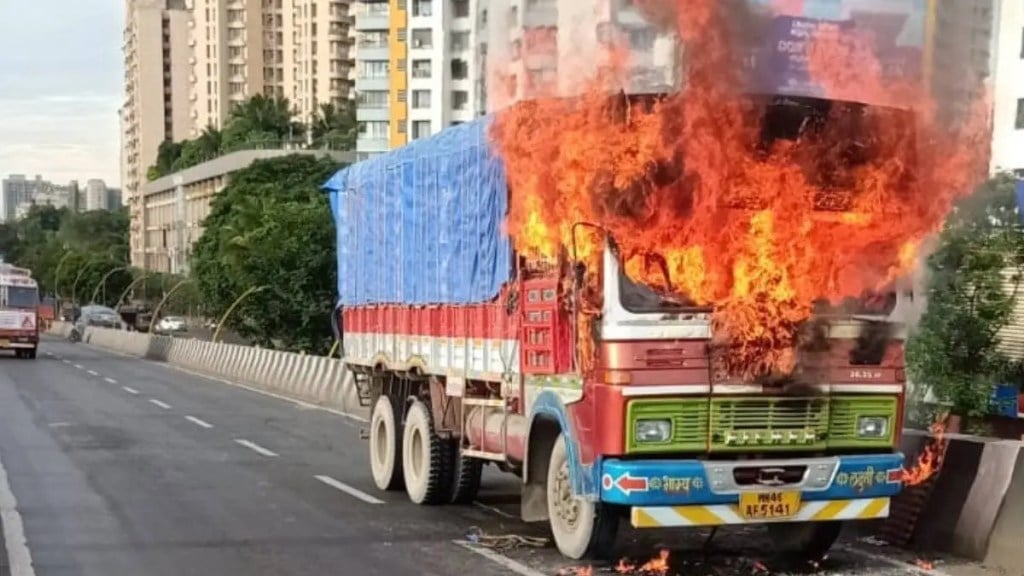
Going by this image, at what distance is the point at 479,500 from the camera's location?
A: 11.8m

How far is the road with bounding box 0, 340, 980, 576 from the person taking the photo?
878 centimetres

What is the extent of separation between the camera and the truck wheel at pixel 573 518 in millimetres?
8180

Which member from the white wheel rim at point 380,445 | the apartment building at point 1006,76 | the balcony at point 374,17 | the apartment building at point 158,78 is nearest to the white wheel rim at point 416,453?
the white wheel rim at point 380,445

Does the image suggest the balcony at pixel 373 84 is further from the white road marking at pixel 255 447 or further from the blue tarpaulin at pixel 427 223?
the blue tarpaulin at pixel 427 223

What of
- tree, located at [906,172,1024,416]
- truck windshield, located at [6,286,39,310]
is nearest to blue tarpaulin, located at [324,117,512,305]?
tree, located at [906,172,1024,416]

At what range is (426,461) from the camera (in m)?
11.5

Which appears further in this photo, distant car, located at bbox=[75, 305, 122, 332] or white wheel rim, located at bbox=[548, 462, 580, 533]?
distant car, located at bbox=[75, 305, 122, 332]

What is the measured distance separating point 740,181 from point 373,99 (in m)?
90.6

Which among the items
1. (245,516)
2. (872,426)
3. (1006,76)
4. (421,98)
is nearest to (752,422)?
(872,426)

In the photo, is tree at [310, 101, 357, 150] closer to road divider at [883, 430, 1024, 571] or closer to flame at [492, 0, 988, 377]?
road divider at [883, 430, 1024, 571]

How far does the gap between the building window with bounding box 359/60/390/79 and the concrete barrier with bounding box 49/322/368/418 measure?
45895mm

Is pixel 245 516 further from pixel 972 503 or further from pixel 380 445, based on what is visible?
pixel 972 503

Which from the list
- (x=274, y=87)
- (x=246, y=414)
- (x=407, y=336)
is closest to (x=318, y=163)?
(x=246, y=414)

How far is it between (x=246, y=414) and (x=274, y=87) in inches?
5477
